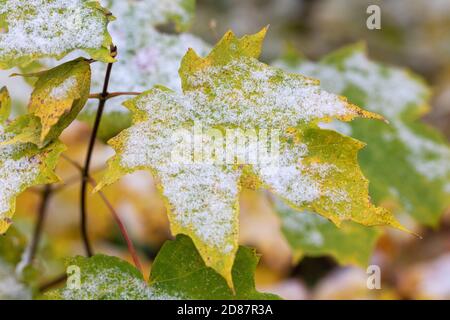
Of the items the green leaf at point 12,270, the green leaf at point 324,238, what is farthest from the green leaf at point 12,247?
the green leaf at point 324,238

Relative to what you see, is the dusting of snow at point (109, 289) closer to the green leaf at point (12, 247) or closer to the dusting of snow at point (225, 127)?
the dusting of snow at point (225, 127)

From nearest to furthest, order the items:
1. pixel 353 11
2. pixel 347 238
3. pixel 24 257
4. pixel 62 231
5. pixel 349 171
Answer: pixel 349 171
pixel 24 257
pixel 347 238
pixel 62 231
pixel 353 11

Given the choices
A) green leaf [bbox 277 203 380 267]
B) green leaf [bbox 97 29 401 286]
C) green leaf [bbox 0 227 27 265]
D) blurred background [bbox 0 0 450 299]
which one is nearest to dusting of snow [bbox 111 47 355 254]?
green leaf [bbox 97 29 401 286]

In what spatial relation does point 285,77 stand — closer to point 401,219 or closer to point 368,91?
point 368,91

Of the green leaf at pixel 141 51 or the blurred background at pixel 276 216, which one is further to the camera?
the blurred background at pixel 276 216
